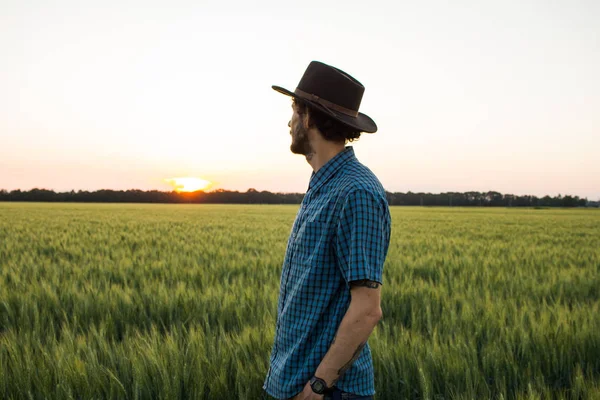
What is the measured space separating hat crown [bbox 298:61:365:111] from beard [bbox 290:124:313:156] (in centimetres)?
15

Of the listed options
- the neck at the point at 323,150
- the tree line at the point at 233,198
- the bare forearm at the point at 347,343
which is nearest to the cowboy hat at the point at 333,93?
the neck at the point at 323,150

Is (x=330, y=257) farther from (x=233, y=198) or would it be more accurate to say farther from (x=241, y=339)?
(x=233, y=198)

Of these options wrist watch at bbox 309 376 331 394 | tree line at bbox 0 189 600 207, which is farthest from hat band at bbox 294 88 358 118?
tree line at bbox 0 189 600 207

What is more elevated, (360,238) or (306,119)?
(306,119)

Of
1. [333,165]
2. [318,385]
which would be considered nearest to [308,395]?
[318,385]

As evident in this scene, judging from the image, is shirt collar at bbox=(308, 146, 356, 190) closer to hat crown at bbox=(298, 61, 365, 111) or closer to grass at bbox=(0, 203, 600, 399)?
hat crown at bbox=(298, 61, 365, 111)

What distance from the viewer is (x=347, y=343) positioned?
1.48 meters

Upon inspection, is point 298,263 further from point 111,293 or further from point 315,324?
point 111,293

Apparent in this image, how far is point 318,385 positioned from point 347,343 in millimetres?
188

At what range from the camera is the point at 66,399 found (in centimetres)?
245

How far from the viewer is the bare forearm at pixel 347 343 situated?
1.47m

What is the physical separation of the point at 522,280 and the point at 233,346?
4.45 meters

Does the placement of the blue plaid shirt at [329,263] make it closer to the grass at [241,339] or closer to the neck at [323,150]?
the neck at [323,150]

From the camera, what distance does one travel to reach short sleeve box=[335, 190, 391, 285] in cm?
145
